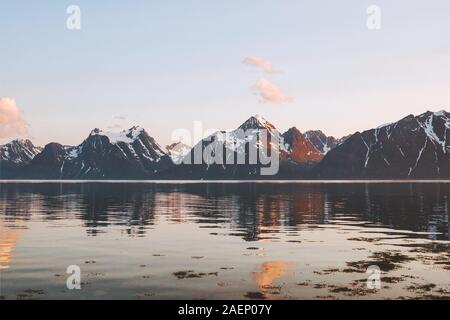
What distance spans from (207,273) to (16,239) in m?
29.8

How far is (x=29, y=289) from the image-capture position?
116ft

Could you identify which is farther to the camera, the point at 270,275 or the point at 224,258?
the point at 224,258

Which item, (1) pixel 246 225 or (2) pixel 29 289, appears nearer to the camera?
(2) pixel 29 289

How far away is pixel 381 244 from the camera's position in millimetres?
58406

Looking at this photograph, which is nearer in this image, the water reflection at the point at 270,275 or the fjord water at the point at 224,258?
the water reflection at the point at 270,275

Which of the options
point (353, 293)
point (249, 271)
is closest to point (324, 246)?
point (249, 271)

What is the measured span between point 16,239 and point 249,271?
31.8 metres

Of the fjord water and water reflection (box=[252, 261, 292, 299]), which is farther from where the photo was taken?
the fjord water

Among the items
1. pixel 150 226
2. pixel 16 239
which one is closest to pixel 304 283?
pixel 16 239

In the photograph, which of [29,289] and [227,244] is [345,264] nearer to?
[227,244]
